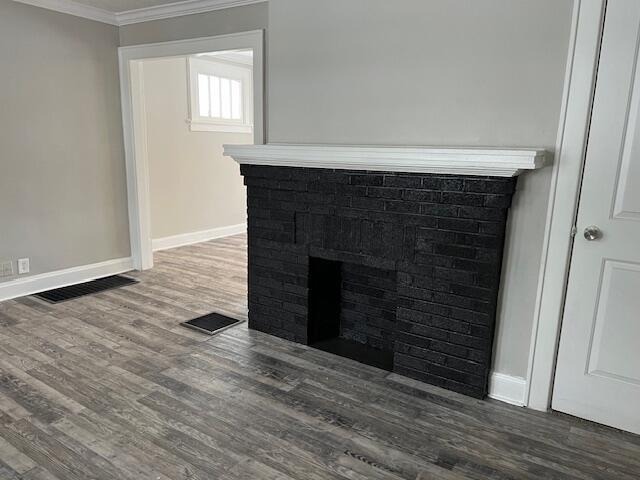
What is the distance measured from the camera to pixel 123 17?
4.13m

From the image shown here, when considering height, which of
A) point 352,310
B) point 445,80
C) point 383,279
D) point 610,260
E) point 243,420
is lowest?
point 243,420

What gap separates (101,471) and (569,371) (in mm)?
2208

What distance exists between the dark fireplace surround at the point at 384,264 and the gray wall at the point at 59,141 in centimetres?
191

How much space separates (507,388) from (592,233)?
0.92 meters

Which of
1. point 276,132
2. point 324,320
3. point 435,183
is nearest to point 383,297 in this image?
point 324,320

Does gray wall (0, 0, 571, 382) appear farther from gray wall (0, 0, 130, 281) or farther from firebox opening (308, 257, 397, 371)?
firebox opening (308, 257, 397, 371)

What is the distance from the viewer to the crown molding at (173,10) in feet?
11.5

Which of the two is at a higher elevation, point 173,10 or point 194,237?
point 173,10

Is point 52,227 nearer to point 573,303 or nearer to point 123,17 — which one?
point 123,17

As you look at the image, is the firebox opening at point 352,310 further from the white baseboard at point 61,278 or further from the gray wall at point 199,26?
the white baseboard at point 61,278

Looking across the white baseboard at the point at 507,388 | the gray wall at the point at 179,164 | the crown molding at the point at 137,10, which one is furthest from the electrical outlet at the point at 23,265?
the white baseboard at the point at 507,388

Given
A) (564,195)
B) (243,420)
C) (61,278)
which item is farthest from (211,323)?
(564,195)

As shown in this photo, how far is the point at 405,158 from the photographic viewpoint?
2.38 meters

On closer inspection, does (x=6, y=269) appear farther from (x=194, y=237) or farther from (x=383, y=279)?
(x=383, y=279)
